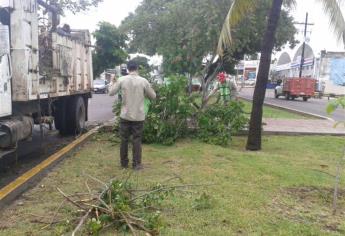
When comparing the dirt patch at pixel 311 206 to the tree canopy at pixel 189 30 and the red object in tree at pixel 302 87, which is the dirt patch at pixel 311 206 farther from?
the red object in tree at pixel 302 87

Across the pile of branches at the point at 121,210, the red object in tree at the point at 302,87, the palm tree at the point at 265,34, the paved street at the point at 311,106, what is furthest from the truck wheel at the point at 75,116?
the red object in tree at the point at 302,87

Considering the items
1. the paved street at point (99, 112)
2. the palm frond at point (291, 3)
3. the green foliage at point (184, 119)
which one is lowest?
the paved street at point (99, 112)

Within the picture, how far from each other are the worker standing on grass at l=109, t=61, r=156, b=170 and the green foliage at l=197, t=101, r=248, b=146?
298cm

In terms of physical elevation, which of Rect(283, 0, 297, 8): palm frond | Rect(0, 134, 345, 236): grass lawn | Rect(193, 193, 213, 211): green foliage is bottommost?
Rect(0, 134, 345, 236): grass lawn

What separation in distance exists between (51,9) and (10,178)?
3.51 meters

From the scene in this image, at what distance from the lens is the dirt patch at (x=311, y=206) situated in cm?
538

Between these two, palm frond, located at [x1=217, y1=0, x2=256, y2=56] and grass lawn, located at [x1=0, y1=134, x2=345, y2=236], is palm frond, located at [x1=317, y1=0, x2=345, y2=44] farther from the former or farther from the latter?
grass lawn, located at [x1=0, y1=134, x2=345, y2=236]

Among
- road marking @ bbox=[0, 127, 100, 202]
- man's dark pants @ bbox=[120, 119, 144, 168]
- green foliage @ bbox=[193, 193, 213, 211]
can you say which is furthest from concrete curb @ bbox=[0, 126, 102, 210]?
green foliage @ bbox=[193, 193, 213, 211]

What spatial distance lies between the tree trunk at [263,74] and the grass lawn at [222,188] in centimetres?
34

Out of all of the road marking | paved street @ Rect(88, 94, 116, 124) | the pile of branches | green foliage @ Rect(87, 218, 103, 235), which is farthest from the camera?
paved street @ Rect(88, 94, 116, 124)

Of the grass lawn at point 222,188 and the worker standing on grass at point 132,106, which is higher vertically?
the worker standing on grass at point 132,106

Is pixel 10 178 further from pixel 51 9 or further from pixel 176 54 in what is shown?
pixel 176 54

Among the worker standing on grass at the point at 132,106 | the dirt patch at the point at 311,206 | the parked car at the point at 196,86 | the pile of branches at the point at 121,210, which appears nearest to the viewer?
the pile of branches at the point at 121,210

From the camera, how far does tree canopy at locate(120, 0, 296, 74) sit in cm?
1858
